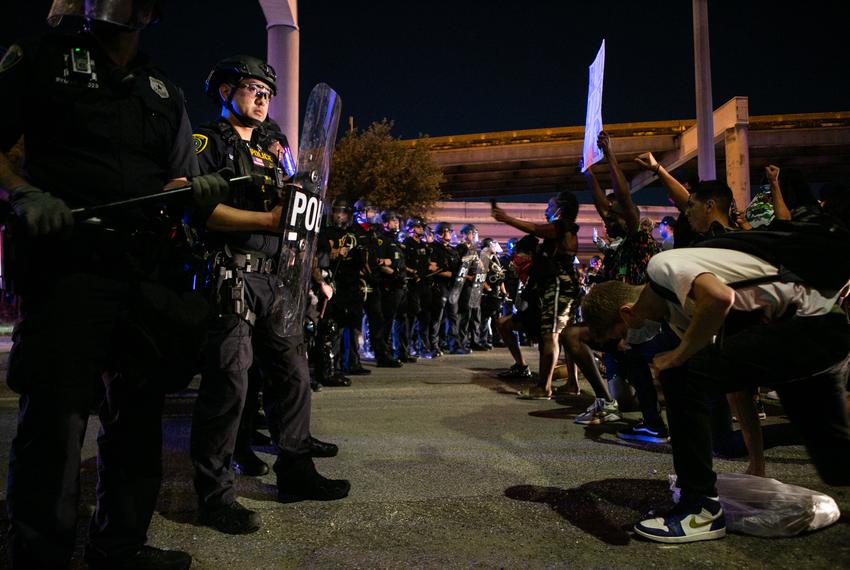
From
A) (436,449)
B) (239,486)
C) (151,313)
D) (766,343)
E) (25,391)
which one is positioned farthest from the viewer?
(436,449)

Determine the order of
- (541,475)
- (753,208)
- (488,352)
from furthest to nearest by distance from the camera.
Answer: (488,352), (753,208), (541,475)

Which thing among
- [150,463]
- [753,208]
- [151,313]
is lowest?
[150,463]

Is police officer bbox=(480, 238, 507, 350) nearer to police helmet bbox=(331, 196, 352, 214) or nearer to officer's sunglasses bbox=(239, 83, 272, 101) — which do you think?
police helmet bbox=(331, 196, 352, 214)

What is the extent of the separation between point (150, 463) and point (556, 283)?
5010 mm

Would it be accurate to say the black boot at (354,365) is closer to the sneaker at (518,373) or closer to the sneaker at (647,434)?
the sneaker at (518,373)

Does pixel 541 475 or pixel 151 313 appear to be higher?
pixel 151 313

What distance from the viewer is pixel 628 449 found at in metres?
4.55

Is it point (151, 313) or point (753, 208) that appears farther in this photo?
point (753, 208)

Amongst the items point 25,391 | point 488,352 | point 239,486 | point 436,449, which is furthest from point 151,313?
point 488,352

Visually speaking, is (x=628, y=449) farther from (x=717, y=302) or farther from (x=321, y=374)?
(x=321, y=374)

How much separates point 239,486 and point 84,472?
924 millimetres

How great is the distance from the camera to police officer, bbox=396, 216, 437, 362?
11.3 meters

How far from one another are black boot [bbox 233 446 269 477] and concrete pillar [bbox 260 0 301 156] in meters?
7.44

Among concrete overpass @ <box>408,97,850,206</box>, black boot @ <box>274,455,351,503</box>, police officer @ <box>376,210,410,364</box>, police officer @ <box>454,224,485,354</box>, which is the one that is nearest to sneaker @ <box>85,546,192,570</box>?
black boot @ <box>274,455,351,503</box>
